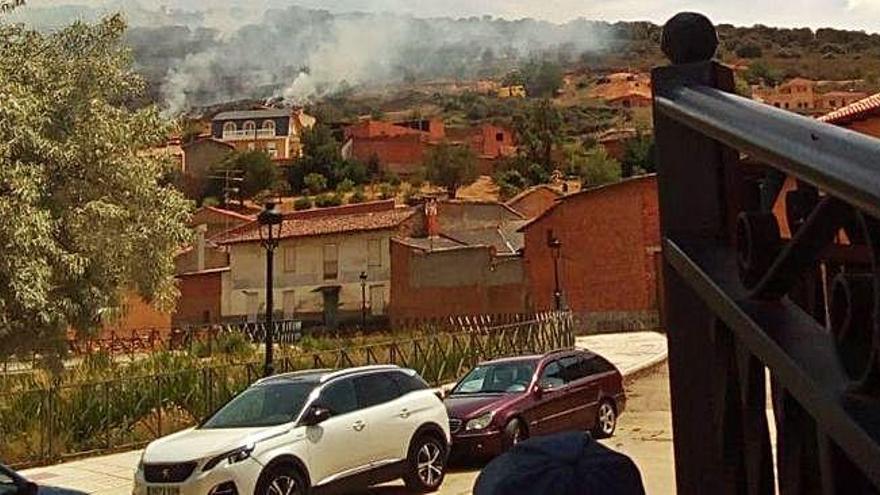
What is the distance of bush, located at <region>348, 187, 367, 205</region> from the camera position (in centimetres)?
8534

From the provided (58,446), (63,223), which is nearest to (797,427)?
(63,223)

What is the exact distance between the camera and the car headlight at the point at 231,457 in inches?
410

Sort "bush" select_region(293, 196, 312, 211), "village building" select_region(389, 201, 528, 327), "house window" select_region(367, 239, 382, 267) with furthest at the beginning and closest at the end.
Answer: "bush" select_region(293, 196, 312, 211) < "house window" select_region(367, 239, 382, 267) < "village building" select_region(389, 201, 528, 327)

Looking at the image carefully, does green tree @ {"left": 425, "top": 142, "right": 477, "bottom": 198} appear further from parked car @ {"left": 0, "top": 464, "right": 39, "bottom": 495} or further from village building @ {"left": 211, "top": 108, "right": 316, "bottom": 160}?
parked car @ {"left": 0, "top": 464, "right": 39, "bottom": 495}

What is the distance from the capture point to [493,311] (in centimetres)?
4628

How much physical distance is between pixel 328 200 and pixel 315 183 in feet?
37.0

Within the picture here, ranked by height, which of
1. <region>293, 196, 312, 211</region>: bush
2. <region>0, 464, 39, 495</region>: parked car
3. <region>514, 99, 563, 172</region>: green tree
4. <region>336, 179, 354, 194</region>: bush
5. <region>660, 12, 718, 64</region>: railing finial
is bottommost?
<region>293, 196, 312, 211</region>: bush

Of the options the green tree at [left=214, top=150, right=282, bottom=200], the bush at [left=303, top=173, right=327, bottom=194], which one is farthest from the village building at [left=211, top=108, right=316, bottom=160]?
the bush at [left=303, top=173, right=327, bottom=194]

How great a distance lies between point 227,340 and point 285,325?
17.9m

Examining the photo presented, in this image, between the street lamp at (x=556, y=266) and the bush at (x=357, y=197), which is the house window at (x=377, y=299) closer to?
the street lamp at (x=556, y=266)

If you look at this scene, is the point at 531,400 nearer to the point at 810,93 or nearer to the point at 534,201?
the point at 534,201

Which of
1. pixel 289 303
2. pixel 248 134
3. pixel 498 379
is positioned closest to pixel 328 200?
pixel 289 303

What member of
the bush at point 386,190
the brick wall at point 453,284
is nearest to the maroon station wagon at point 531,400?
the brick wall at point 453,284

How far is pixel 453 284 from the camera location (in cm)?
4788
